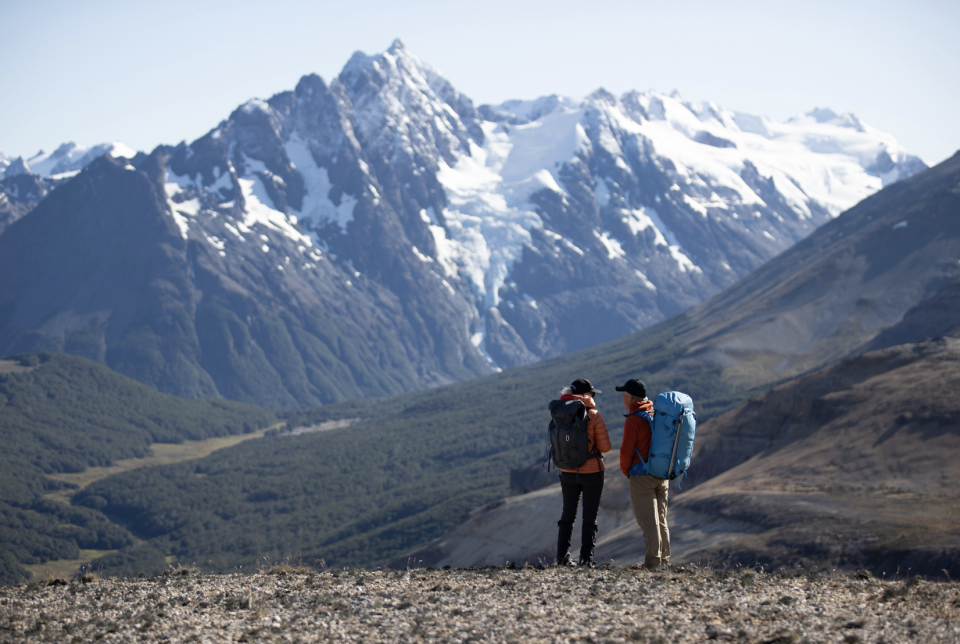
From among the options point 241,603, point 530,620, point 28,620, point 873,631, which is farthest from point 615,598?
point 28,620

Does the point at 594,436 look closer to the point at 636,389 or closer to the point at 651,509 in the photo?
the point at 636,389

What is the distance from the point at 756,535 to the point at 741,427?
4354 cm

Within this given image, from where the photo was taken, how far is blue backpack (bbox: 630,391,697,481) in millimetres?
22625

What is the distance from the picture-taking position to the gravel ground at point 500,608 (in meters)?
18.2

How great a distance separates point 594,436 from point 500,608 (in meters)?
5.41

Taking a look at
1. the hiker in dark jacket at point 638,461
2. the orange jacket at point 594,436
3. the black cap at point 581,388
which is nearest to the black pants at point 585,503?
the orange jacket at point 594,436

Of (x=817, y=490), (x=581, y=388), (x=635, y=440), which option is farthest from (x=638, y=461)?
(x=817, y=490)

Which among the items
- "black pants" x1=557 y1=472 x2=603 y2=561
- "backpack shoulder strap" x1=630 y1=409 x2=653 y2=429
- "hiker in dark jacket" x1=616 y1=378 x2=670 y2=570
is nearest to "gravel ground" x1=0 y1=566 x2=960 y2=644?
"black pants" x1=557 y1=472 x2=603 y2=561

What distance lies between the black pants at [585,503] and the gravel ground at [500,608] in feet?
3.27

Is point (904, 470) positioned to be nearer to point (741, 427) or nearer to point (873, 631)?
point (741, 427)

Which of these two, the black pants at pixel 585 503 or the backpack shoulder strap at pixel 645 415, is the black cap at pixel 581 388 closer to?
the backpack shoulder strap at pixel 645 415

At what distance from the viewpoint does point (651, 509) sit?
23297 millimetres

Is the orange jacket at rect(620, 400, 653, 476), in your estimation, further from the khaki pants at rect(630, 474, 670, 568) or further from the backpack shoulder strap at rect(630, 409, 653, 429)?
the khaki pants at rect(630, 474, 670, 568)

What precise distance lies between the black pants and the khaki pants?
1.04 m
